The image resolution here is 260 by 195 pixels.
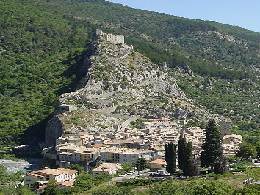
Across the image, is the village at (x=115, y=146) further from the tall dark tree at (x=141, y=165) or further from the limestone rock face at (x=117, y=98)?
the limestone rock face at (x=117, y=98)

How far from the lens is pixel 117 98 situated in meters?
121

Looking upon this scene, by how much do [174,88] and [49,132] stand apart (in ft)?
113

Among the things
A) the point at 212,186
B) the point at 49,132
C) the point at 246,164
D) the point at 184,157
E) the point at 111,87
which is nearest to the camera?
the point at 212,186

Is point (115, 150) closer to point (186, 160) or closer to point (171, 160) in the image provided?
point (171, 160)

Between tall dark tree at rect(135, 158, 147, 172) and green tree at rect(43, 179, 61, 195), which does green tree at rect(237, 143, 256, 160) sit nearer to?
tall dark tree at rect(135, 158, 147, 172)

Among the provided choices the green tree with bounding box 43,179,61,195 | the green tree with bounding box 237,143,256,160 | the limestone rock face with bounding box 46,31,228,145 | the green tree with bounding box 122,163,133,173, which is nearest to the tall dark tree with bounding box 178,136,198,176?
the green tree with bounding box 43,179,61,195

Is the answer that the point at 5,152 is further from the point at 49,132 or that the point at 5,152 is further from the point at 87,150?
the point at 87,150

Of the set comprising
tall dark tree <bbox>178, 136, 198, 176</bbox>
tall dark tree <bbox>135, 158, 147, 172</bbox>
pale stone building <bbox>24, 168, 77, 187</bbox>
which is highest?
tall dark tree <bbox>178, 136, 198, 176</bbox>

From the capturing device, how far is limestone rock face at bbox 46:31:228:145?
108688 mm

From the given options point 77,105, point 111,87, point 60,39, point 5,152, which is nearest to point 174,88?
point 111,87

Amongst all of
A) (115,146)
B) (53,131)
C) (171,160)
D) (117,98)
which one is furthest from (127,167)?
(117,98)

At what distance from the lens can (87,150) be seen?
9256 cm

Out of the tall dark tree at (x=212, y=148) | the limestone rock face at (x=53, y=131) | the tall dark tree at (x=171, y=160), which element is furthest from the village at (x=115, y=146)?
the tall dark tree at (x=212, y=148)

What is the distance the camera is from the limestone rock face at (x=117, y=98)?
357ft
